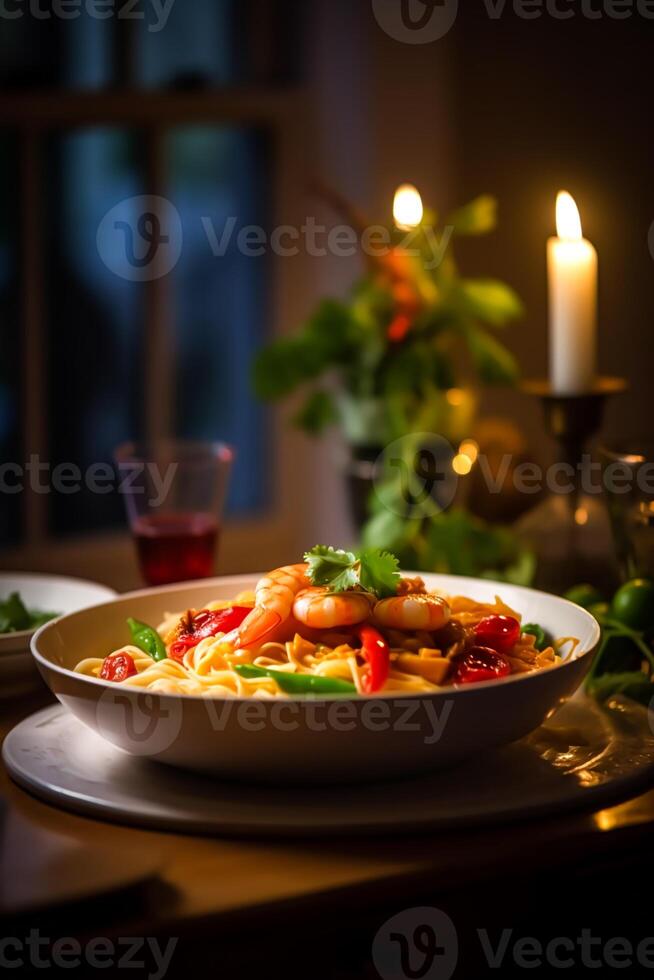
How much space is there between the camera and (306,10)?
3.10m

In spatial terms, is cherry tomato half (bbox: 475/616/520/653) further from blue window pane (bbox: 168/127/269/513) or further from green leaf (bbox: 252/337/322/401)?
blue window pane (bbox: 168/127/269/513)

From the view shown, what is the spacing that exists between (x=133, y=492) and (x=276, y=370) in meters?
0.54

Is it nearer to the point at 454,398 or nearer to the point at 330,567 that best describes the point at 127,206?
the point at 454,398

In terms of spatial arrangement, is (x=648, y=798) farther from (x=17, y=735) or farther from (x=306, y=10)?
(x=306, y=10)

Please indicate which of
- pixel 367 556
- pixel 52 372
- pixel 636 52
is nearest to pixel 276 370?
pixel 367 556

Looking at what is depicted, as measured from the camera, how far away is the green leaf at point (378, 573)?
1054 millimetres

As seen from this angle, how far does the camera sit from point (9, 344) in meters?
3.09

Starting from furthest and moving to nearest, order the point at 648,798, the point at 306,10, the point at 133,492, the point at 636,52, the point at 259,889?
the point at 306,10 → the point at 636,52 → the point at 133,492 → the point at 648,798 → the point at 259,889
